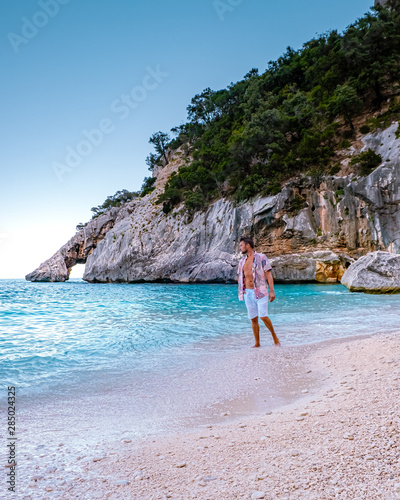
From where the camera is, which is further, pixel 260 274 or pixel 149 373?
pixel 260 274

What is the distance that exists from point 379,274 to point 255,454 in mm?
18285

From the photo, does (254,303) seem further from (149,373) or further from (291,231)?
(291,231)

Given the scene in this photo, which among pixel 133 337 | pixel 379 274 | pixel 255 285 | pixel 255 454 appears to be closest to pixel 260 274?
pixel 255 285

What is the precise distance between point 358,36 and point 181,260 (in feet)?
106

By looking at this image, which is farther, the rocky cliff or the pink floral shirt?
the rocky cliff

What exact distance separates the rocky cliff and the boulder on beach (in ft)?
29.1

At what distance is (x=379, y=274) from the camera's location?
1769cm

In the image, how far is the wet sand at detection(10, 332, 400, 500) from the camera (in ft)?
5.57

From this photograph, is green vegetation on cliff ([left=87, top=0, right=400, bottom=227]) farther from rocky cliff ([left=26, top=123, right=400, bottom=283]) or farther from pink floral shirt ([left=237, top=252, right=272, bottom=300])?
pink floral shirt ([left=237, top=252, right=272, bottom=300])

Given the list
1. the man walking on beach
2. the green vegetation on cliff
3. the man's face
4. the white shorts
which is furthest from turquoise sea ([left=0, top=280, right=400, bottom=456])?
the green vegetation on cliff

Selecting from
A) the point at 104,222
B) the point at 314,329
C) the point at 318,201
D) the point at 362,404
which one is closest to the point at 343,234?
the point at 318,201

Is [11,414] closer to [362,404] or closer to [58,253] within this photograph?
[362,404]

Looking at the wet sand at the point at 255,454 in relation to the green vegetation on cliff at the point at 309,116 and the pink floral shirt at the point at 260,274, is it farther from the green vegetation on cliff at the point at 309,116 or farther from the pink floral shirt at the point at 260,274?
the green vegetation on cliff at the point at 309,116

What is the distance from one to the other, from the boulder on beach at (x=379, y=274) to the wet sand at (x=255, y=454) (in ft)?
51.2
